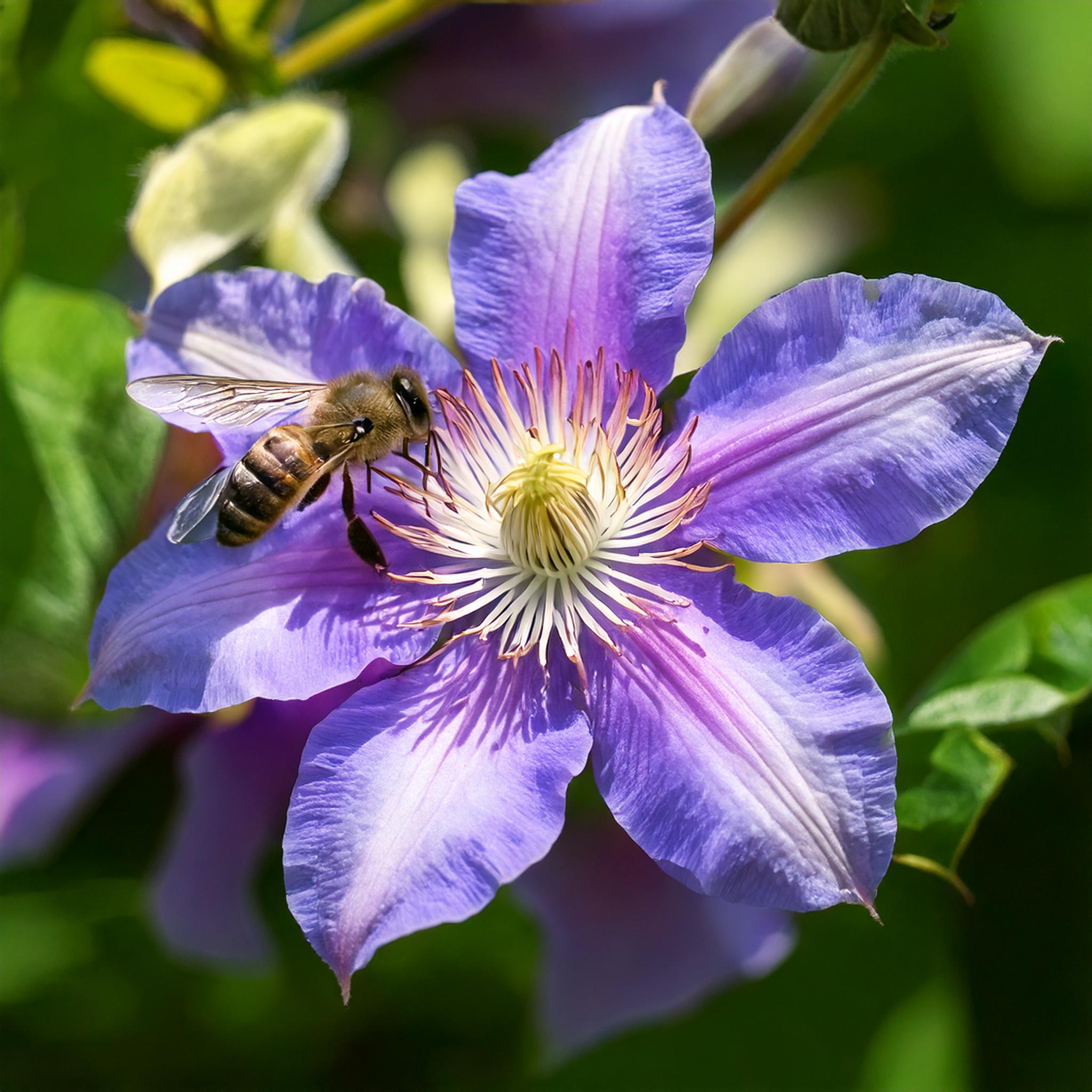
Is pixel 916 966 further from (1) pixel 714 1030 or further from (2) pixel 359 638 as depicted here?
(2) pixel 359 638

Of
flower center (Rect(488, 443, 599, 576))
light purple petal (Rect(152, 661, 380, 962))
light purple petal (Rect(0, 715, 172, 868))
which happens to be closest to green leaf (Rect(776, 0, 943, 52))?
flower center (Rect(488, 443, 599, 576))

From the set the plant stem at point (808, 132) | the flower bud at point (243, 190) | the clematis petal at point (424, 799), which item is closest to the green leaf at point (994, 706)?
the clematis petal at point (424, 799)

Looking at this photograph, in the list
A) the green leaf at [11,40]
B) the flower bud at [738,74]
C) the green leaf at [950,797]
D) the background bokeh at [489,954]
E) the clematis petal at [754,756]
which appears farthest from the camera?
the background bokeh at [489,954]

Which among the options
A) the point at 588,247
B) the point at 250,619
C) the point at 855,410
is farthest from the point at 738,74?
the point at 250,619

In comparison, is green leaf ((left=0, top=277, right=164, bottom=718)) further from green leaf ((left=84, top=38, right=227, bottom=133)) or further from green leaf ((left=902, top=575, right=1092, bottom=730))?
green leaf ((left=902, top=575, right=1092, bottom=730))

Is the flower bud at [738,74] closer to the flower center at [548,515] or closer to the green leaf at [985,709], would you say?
the flower center at [548,515]

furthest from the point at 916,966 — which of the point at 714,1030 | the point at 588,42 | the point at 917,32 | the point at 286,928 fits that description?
the point at 588,42
